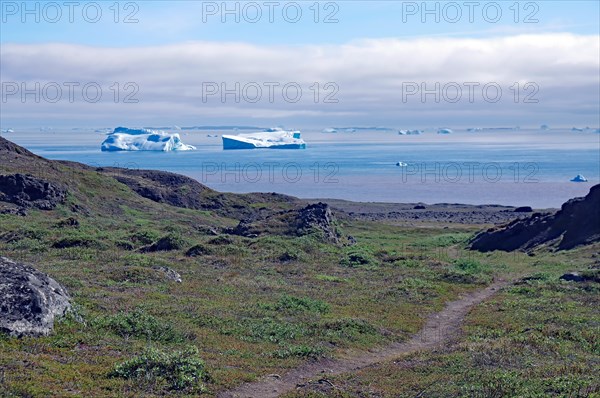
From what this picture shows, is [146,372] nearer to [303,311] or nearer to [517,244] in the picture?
[303,311]

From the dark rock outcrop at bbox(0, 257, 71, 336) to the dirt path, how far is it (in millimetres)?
4696

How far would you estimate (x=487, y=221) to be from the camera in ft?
296

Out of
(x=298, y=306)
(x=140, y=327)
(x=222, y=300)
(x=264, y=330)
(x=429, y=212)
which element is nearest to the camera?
(x=140, y=327)

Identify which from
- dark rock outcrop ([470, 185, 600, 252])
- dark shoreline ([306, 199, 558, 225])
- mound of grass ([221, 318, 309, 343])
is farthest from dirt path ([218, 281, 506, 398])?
dark shoreline ([306, 199, 558, 225])

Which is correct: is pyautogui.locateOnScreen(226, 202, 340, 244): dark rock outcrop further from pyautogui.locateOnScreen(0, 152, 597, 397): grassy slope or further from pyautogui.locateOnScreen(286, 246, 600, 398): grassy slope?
pyautogui.locateOnScreen(286, 246, 600, 398): grassy slope

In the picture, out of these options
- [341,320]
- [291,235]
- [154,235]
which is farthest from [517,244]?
[341,320]

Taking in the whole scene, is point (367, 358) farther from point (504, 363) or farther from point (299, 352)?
point (504, 363)

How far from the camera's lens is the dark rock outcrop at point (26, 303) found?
51.1 ft

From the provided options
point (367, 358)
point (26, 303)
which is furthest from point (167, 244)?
point (26, 303)

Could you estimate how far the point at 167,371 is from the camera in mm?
14078

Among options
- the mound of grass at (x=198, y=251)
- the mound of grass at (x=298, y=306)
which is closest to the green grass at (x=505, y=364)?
the mound of grass at (x=298, y=306)

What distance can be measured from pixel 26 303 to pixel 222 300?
9.11 meters

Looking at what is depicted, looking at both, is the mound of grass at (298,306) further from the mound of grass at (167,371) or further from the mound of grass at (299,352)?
the mound of grass at (167,371)

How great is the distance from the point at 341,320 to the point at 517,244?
37.0 m
